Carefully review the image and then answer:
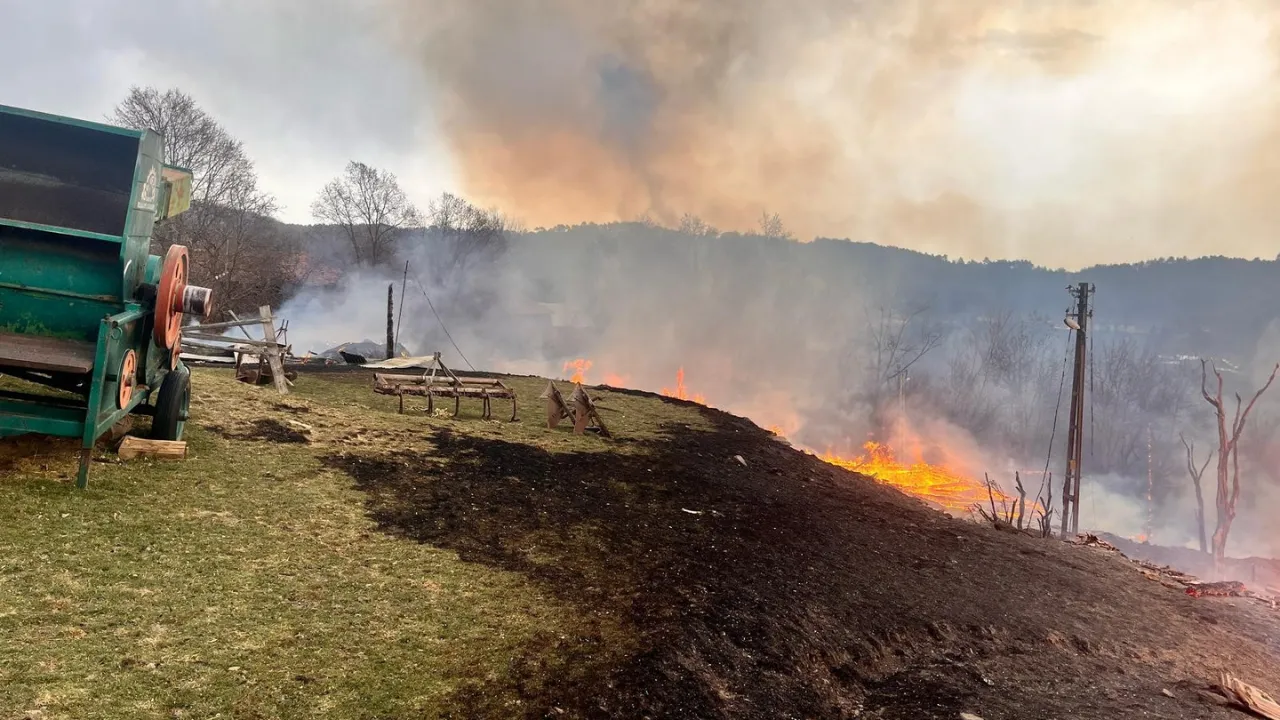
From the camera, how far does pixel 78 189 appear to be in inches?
258

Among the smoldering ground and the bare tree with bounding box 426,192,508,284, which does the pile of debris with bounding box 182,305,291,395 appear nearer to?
the smoldering ground

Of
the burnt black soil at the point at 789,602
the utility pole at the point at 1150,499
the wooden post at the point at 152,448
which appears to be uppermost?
the wooden post at the point at 152,448

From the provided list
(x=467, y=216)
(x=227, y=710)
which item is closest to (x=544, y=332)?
(x=467, y=216)

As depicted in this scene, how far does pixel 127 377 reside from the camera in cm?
599

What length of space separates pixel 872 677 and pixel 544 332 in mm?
50880

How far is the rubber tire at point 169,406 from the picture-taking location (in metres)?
7.05

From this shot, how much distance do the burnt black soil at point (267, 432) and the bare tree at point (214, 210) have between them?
24.4 m

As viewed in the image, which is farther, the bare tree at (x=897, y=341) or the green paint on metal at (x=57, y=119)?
the bare tree at (x=897, y=341)

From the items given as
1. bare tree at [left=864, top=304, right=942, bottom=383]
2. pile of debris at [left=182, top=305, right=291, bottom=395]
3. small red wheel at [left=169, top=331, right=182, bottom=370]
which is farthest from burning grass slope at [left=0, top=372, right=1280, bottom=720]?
bare tree at [left=864, top=304, right=942, bottom=383]

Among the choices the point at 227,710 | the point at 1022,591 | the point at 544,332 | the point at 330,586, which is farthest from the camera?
the point at 544,332

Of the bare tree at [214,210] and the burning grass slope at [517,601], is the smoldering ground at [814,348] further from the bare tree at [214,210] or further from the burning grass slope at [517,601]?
the burning grass slope at [517,601]

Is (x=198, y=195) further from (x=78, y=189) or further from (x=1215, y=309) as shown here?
(x=1215, y=309)

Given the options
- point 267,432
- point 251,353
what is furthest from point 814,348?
point 267,432

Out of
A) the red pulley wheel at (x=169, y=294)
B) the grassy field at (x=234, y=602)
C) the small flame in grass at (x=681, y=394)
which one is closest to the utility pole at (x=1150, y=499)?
the small flame in grass at (x=681, y=394)
